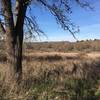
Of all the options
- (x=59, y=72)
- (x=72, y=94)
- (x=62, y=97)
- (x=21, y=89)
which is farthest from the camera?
(x=59, y=72)

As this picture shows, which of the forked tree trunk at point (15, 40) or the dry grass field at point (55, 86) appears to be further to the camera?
the forked tree trunk at point (15, 40)

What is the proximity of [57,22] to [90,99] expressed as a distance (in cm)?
344

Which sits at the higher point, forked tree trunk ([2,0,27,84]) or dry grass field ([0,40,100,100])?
forked tree trunk ([2,0,27,84])

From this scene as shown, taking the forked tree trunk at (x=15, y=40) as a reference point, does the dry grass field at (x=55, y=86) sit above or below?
below

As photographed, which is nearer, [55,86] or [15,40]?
[55,86]

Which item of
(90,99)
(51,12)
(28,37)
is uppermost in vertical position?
(51,12)

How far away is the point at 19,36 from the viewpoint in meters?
15.0

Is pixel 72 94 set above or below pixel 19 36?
below

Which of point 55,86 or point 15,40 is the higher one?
point 15,40

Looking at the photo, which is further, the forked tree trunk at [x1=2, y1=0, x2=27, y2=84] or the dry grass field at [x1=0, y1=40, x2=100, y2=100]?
the forked tree trunk at [x1=2, y1=0, x2=27, y2=84]

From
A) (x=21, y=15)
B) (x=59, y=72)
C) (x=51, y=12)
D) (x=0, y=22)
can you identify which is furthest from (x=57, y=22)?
(x=59, y=72)

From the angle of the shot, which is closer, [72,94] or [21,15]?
[72,94]

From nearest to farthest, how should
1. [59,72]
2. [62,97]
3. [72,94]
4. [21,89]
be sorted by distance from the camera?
1. [21,89]
2. [62,97]
3. [72,94]
4. [59,72]

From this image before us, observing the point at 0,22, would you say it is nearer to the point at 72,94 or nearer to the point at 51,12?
the point at 51,12
